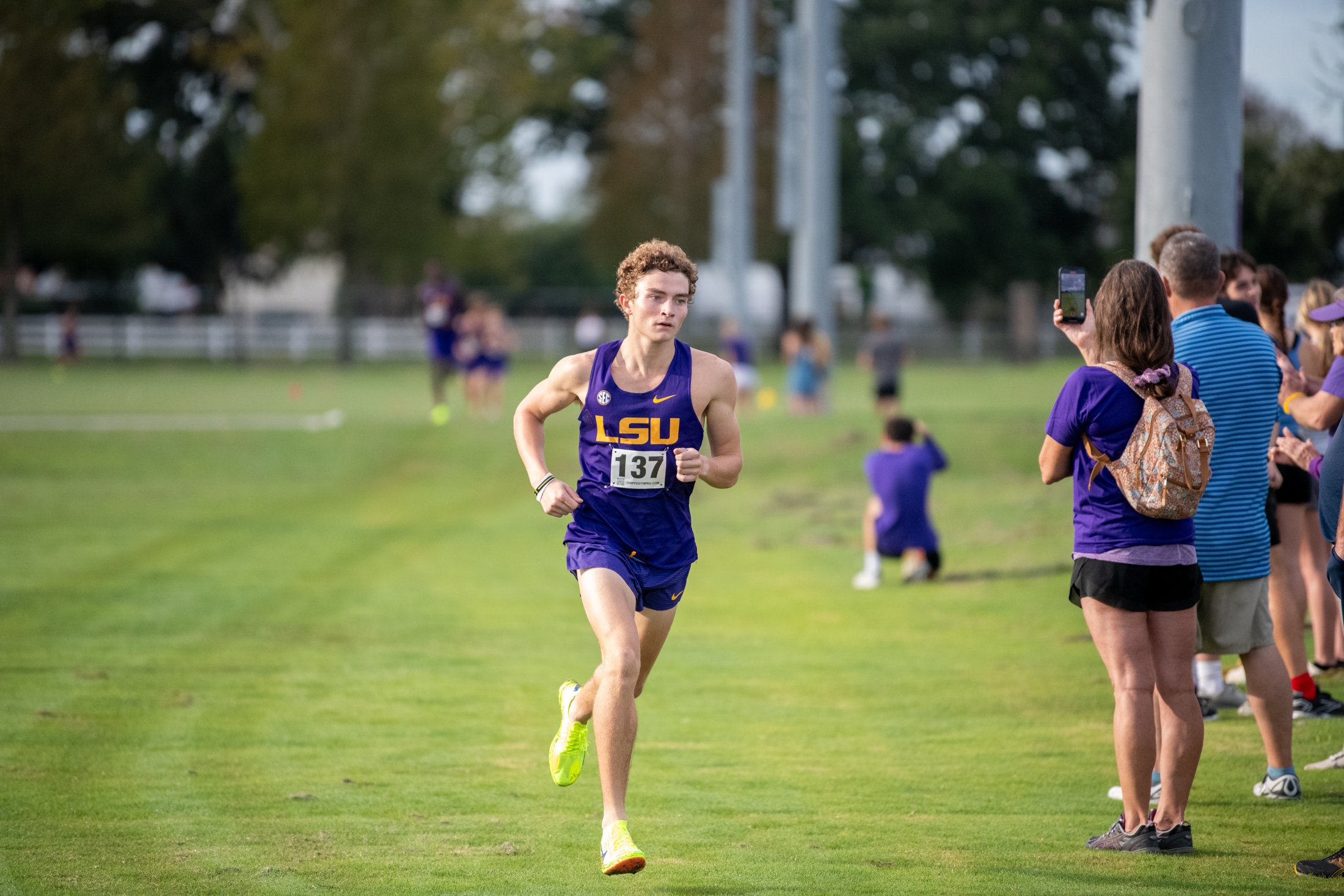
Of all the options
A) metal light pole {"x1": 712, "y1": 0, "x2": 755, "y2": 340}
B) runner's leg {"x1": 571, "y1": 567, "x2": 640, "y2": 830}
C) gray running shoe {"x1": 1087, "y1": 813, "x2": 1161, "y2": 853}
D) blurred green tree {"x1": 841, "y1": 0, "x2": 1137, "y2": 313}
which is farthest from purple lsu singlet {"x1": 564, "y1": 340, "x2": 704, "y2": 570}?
blurred green tree {"x1": 841, "y1": 0, "x2": 1137, "y2": 313}

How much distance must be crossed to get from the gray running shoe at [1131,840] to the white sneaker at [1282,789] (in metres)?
0.99

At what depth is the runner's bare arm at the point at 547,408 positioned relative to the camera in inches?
219

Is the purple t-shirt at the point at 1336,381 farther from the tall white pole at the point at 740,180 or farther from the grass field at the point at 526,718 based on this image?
the tall white pole at the point at 740,180

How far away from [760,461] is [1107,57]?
48851 millimetres

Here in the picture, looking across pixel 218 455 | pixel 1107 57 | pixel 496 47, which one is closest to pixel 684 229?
pixel 496 47

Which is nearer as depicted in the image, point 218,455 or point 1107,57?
point 218,455

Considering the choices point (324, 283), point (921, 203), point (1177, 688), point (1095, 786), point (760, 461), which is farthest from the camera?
point (324, 283)

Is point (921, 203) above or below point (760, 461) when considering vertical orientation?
above

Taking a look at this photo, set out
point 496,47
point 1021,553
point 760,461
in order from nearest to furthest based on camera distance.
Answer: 1. point 1021,553
2. point 760,461
3. point 496,47

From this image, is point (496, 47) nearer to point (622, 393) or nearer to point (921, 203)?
point (921, 203)

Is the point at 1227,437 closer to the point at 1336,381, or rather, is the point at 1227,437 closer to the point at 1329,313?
the point at 1336,381

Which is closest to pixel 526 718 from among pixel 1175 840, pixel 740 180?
pixel 1175 840

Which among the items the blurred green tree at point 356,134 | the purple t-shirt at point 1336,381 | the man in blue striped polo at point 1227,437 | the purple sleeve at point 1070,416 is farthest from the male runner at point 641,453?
the blurred green tree at point 356,134

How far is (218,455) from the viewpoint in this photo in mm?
20812
